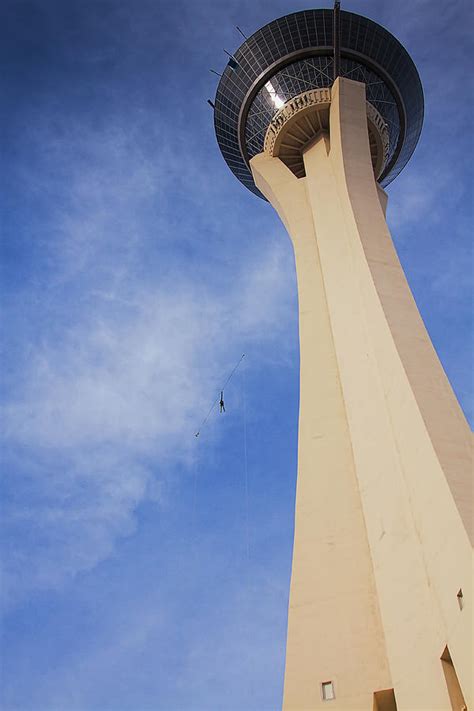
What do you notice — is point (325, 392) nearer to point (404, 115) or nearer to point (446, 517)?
point (446, 517)

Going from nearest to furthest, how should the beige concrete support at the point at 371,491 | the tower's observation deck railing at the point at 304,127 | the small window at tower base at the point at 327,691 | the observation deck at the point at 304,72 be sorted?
the beige concrete support at the point at 371,491 < the small window at tower base at the point at 327,691 < the tower's observation deck railing at the point at 304,127 < the observation deck at the point at 304,72

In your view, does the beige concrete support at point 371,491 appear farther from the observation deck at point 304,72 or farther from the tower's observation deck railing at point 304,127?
the observation deck at point 304,72

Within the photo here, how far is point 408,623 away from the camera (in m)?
15.6

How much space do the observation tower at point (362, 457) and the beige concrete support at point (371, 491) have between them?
47mm

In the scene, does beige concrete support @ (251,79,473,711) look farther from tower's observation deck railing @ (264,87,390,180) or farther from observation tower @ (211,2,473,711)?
tower's observation deck railing @ (264,87,390,180)

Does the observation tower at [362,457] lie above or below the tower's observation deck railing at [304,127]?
below

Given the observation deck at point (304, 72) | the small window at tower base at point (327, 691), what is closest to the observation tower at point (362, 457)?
the small window at tower base at point (327, 691)

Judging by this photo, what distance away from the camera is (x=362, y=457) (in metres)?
20.6

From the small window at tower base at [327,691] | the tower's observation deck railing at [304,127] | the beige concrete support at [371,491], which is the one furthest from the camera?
the tower's observation deck railing at [304,127]

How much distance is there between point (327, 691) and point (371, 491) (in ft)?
18.7

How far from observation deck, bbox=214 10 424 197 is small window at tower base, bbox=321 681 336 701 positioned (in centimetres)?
2638

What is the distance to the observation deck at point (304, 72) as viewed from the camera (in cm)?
3575

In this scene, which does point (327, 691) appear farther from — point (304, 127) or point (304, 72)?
point (304, 72)

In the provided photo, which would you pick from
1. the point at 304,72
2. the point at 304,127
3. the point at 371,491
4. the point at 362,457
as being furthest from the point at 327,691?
the point at 304,72
